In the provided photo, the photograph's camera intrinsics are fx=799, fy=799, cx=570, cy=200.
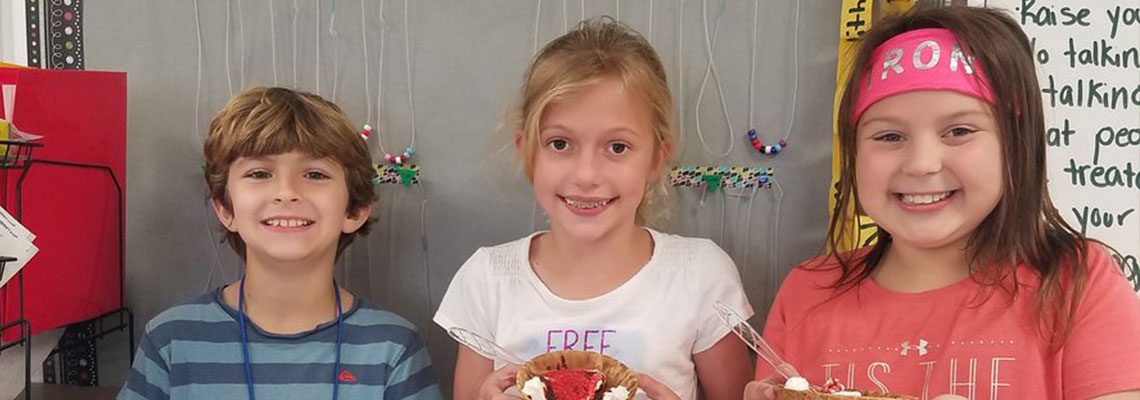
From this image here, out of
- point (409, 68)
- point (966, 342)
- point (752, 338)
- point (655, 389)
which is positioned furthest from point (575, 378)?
point (409, 68)

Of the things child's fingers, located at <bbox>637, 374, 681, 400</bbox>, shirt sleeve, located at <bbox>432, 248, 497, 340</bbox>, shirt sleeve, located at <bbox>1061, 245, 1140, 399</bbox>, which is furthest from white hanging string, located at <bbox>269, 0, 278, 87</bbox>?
shirt sleeve, located at <bbox>1061, 245, 1140, 399</bbox>

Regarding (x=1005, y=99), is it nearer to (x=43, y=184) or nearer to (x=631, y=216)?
(x=631, y=216)

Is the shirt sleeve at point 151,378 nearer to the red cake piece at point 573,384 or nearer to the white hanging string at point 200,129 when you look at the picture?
the white hanging string at point 200,129

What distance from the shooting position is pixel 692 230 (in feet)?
4.77

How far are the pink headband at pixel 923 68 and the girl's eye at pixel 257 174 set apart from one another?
3.02ft

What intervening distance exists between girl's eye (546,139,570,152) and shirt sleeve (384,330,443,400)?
41 cm

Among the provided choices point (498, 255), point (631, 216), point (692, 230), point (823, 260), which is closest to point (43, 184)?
point (498, 255)

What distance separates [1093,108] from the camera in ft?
3.88

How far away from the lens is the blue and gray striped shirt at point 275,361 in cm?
131

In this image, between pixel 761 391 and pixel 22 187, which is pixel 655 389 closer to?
pixel 761 391

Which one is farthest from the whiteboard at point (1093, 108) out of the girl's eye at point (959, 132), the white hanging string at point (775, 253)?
the white hanging string at point (775, 253)

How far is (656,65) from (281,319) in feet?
2.47

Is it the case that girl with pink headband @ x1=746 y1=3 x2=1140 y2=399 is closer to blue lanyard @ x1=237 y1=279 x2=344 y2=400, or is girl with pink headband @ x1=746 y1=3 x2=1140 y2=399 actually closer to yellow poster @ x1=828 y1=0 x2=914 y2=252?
yellow poster @ x1=828 y1=0 x2=914 y2=252

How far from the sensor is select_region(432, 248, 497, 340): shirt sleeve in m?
1.32
